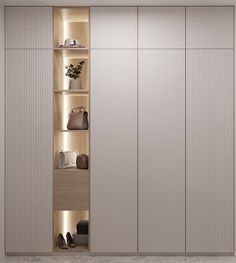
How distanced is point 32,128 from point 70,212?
3.61 ft

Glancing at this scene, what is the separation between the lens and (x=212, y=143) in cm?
450

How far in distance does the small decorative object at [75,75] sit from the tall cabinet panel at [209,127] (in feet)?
3.67

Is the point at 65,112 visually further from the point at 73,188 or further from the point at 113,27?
the point at 113,27

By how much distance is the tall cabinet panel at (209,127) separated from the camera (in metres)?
4.48

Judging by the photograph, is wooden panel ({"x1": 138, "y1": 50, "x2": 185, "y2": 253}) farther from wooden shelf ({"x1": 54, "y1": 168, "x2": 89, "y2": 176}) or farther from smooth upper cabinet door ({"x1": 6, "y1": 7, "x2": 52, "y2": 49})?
smooth upper cabinet door ({"x1": 6, "y1": 7, "x2": 52, "y2": 49})

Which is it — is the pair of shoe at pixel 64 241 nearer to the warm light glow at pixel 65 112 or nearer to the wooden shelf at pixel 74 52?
the warm light glow at pixel 65 112

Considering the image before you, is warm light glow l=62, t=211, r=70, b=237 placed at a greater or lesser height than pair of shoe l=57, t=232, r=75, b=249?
greater

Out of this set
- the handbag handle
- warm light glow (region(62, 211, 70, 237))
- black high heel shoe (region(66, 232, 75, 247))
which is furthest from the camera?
warm light glow (region(62, 211, 70, 237))

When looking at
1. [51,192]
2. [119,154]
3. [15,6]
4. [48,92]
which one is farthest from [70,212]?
[15,6]

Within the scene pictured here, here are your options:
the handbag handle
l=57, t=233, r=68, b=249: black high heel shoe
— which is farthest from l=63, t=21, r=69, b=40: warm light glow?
l=57, t=233, r=68, b=249: black high heel shoe

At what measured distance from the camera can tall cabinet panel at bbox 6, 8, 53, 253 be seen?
14.8 feet

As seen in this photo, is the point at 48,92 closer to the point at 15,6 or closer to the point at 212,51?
the point at 15,6

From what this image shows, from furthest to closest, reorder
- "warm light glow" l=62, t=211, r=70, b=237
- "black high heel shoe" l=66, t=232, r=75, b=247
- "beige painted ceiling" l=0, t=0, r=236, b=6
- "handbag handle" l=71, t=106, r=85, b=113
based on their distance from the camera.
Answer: "warm light glow" l=62, t=211, r=70, b=237 → "handbag handle" l=71, t=106, r=85, b=113 → "black high heel shoe" l=66, t=232, r=75, b=247 → "beige painted ceiling" l=0, t=0, r=236, b=6

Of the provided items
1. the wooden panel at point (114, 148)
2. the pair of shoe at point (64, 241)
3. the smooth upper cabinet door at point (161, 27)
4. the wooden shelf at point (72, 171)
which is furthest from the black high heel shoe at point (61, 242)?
the smooth upper cabinet door at point (161, 27)
